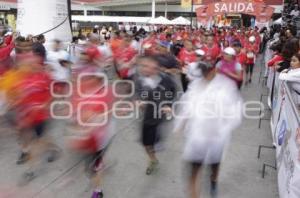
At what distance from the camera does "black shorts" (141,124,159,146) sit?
5.19 metres

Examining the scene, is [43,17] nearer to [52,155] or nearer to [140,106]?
[52,155]

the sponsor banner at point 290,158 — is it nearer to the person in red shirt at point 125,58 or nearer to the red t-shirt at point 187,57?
the red t-shirt at point 187,57

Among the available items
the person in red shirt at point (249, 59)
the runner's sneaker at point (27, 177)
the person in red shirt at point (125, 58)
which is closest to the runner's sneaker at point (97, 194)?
the runner's sneaker at point (27, 177)

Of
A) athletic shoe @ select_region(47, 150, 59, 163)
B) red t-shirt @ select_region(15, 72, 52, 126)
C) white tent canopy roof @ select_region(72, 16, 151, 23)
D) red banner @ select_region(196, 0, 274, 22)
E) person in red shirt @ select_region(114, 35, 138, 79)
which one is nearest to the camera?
red t-shirt @ select_region(15, 72, 52, 126)

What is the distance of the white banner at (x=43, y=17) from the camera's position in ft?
45.3

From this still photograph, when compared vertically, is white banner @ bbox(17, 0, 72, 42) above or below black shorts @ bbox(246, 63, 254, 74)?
above

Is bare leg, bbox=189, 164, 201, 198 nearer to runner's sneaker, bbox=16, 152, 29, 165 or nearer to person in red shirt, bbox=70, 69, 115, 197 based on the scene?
person in red shirt, bbox=70, 69, 115, 197

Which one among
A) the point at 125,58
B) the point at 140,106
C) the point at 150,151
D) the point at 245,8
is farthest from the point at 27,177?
the point at 245,8

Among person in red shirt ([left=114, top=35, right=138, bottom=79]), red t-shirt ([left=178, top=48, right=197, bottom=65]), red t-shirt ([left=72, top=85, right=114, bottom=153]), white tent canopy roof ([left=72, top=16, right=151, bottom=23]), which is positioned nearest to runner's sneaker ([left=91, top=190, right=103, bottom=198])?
red t-shirt ([left=72, top=85, right=114, bottom=153])

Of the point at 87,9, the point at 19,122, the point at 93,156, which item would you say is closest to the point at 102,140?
the point at 93,156

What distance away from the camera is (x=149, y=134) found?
5.24m

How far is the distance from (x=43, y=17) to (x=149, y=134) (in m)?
10.1

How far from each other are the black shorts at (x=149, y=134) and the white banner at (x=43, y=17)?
965 centimetres

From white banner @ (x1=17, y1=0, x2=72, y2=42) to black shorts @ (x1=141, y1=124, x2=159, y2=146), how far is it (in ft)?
31.7
